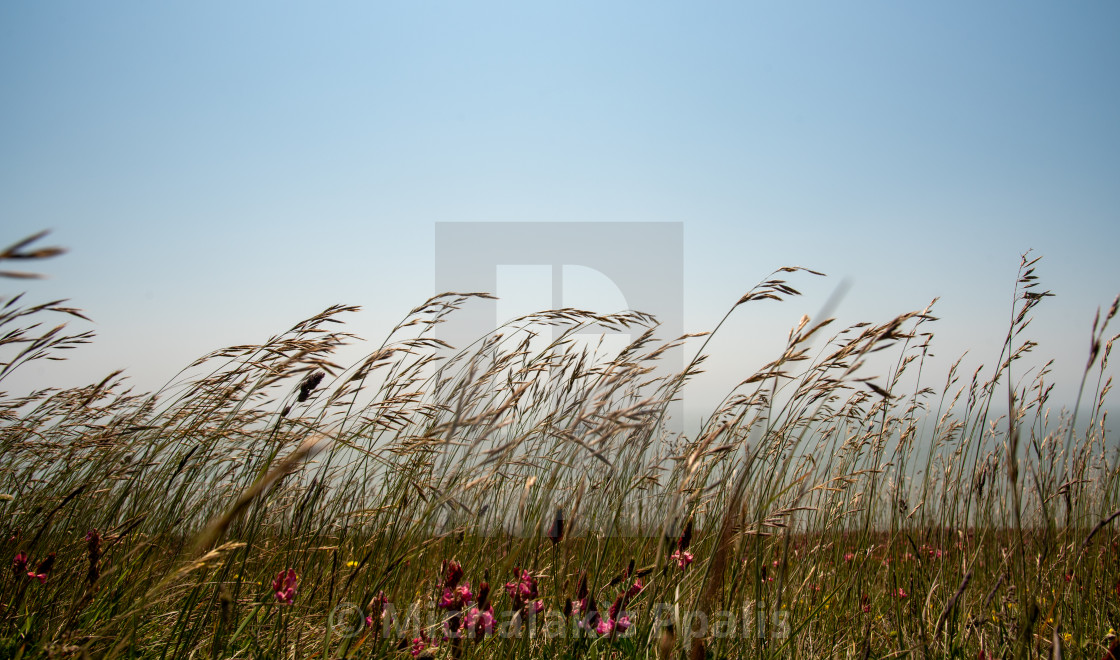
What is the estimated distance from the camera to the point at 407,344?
5.92 feet

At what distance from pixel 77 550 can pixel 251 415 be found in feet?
2.37

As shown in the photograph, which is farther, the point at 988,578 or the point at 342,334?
the point at 988,578

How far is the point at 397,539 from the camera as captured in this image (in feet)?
5.03

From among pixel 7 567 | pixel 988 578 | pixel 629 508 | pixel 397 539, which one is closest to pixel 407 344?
pixel 397 539

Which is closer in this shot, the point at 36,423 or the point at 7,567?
Answer: the point at 7,567

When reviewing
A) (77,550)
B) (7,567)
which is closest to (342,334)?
(77,550)

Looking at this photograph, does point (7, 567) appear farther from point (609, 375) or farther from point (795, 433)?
point (795, 433)

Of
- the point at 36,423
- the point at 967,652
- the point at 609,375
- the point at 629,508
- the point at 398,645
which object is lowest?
the point at 967,652

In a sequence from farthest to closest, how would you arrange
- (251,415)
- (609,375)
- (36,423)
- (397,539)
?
(36,423)
(251,415)
(397,539)
(609,375)

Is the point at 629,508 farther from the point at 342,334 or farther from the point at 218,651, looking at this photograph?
the point at 218,651

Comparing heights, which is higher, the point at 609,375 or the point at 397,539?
the point at 609,375

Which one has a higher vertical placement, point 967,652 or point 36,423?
point 36,423

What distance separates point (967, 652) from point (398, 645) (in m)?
1.64

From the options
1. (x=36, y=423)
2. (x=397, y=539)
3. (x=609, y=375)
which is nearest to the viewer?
(x=609, y=375)
